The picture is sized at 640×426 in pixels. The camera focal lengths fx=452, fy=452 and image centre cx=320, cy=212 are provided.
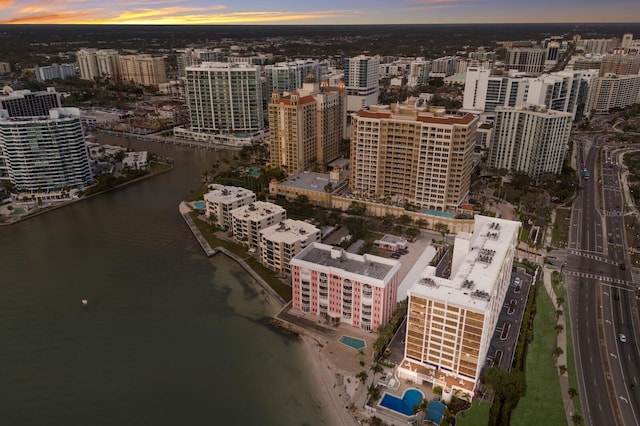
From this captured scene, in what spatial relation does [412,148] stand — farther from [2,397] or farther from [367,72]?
[367,72]

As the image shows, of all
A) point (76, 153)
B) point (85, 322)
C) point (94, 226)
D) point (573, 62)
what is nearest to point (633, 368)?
point (85, 322)

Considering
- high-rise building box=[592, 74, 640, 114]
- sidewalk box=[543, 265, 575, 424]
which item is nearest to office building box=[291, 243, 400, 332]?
sidewalk box=[543, 265, 575, 424]

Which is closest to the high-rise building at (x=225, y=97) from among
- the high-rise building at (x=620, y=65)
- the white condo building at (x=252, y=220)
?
the white condo building at (x=252, y=220)

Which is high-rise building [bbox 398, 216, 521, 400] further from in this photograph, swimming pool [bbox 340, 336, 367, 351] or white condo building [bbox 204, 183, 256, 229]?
white condo building [bbox 204, 183, 256, 229]

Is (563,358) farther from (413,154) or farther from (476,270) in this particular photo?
(413,154)

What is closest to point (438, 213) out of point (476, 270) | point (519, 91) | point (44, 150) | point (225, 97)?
point (476, 270)
